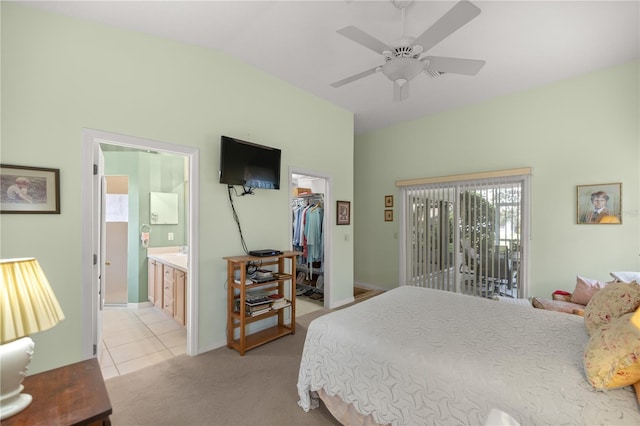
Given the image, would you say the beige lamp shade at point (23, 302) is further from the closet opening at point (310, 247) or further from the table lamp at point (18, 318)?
the closet opening at point (310, 247)

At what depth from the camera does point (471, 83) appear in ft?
11.4

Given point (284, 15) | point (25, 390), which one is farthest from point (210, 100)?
point (25, 390)

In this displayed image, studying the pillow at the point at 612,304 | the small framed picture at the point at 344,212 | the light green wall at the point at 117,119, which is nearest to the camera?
the pillow at the point at 612,304

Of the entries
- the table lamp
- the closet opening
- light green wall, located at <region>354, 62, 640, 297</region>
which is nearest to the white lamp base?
the table lamp

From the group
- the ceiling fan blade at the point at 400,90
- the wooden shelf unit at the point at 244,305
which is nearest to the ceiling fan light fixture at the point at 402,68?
the ceiling fan blade at the point at 400,90

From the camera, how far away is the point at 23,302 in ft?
3.19

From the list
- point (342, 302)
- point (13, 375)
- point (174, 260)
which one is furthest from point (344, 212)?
point (13, 375)

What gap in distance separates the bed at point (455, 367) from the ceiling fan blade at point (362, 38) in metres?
1.91

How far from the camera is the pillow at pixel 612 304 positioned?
146cm

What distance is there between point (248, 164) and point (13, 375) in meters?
2.29

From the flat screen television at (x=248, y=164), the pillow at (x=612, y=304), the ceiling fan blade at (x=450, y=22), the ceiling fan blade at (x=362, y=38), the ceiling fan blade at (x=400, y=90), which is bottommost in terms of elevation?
the pillow at (x=612, y=304)

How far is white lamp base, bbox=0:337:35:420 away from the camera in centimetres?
97

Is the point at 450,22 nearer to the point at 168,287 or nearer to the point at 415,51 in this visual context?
the point at 415,51

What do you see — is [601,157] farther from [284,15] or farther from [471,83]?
[284,15]
